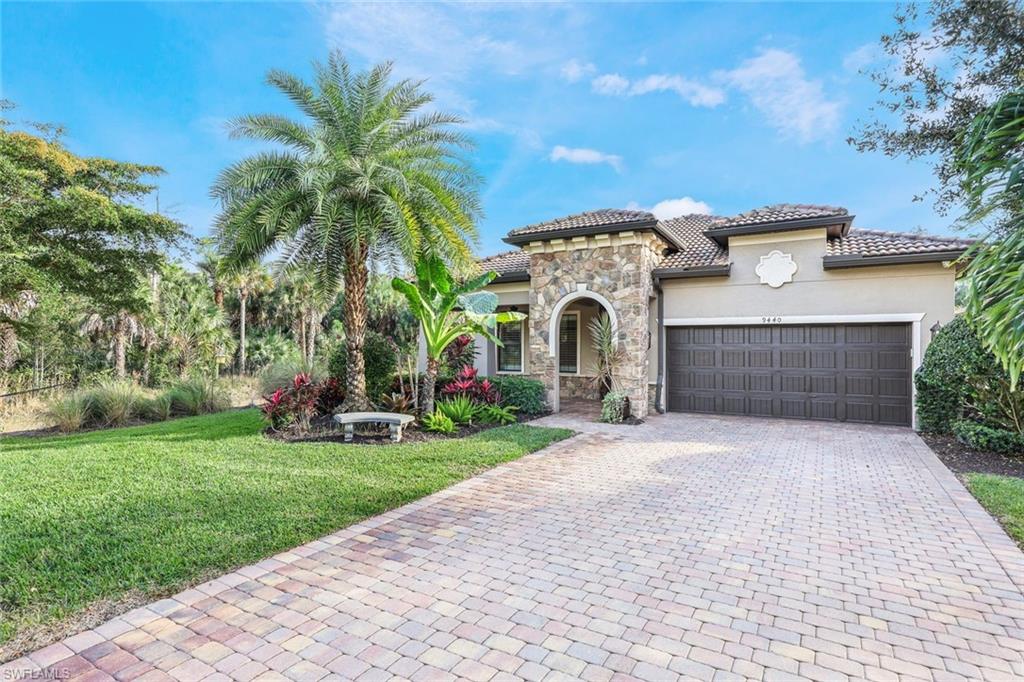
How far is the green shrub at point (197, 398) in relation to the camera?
1487 cm

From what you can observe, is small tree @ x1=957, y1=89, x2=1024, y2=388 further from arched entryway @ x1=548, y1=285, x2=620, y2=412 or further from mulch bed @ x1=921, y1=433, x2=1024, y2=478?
arched entryway @ x1=548, y1=285, x2=620, y2=412

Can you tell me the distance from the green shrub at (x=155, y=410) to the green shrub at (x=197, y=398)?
34 centimetres

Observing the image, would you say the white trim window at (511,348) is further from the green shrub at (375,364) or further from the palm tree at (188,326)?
the palm tree at (188,326)

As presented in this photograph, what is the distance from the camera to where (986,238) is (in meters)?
4.68

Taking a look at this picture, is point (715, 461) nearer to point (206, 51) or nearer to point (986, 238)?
point (986, 238)

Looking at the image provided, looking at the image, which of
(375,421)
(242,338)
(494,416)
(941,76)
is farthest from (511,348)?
(242,338)

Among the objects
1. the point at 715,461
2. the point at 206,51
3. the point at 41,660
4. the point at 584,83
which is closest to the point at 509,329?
the point at 584,83

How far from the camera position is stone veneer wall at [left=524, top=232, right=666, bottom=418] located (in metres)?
13.1

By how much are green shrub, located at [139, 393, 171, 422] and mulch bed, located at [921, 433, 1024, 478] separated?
59.7ft

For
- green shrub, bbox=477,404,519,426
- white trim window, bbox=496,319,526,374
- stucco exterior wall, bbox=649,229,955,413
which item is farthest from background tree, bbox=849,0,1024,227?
white trim window, bbox=496,319,526,374

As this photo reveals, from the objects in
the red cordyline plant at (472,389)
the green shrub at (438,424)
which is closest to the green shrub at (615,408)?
the red cordyline plant at (472,389)

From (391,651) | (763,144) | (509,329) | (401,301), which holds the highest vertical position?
(763,144)

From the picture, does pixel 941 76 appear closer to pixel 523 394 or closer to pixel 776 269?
pixel 776 269

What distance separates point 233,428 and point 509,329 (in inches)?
351
